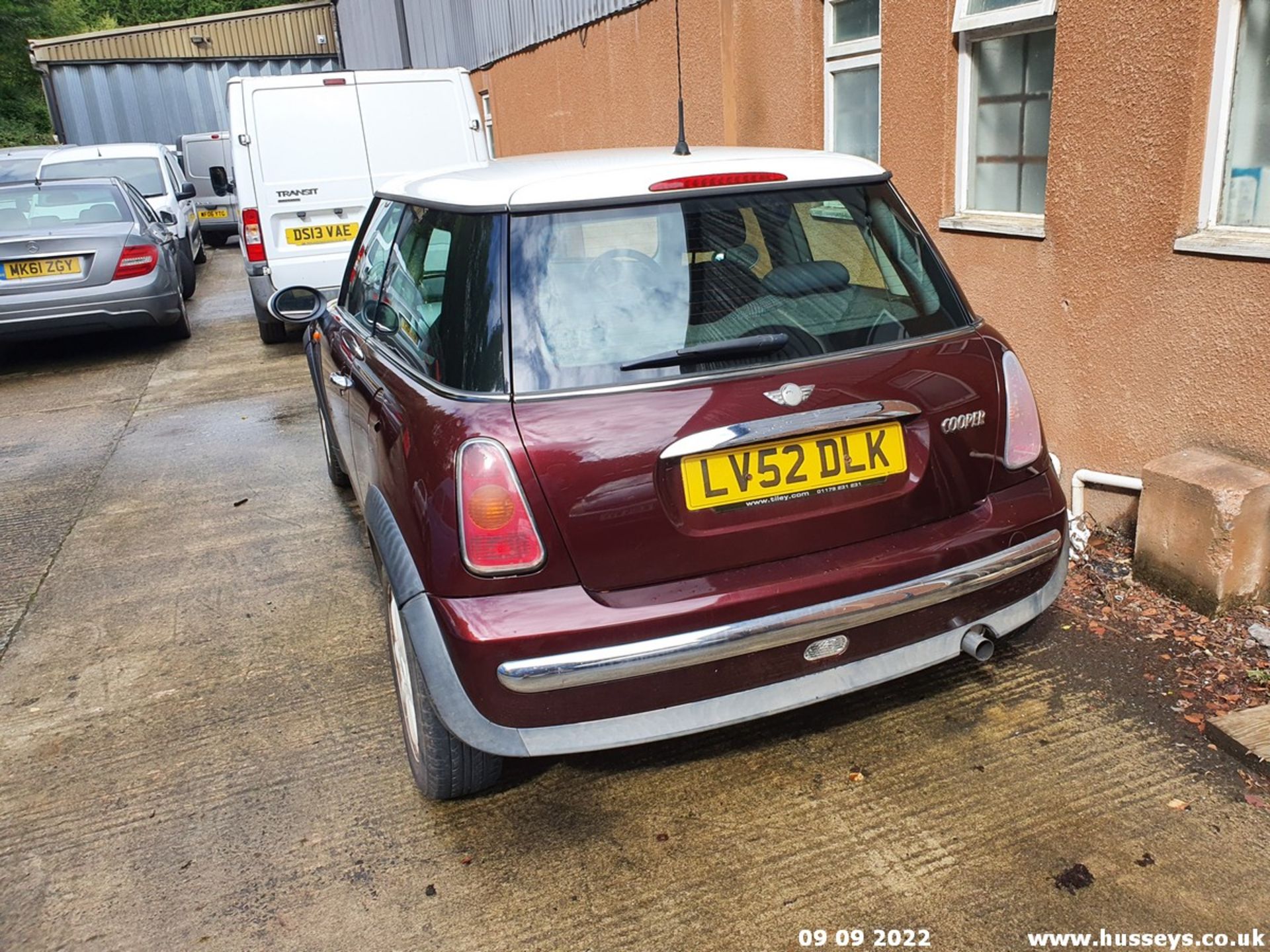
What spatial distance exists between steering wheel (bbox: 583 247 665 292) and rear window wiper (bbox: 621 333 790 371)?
0.70ft

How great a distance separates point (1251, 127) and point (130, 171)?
50.0 ft

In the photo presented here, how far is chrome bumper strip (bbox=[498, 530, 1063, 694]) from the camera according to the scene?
7.83 ft

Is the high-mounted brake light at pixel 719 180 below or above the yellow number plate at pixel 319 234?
above

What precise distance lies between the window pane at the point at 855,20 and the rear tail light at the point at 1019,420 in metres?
3.58

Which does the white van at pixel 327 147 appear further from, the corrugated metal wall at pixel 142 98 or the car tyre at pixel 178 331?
the corrugated metal wall at pixel 142 98

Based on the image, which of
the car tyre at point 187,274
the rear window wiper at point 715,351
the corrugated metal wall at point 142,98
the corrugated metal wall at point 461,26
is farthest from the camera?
the corrugated metal wall at point 142,98

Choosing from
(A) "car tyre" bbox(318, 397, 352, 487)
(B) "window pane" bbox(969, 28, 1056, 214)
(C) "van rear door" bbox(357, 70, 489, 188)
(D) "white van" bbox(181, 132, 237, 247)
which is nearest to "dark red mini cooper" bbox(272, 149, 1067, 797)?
(B) "window pane" bbox(969, 28, 1056, 214)

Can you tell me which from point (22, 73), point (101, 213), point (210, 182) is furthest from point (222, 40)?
point (101, 213)

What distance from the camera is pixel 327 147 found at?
8.77 metres

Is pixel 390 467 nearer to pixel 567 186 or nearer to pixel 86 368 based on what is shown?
pixel 567 186

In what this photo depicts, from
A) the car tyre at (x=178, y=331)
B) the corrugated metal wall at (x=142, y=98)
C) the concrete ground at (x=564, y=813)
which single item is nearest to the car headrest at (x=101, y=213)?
the car tyre at (x=178, y=331)

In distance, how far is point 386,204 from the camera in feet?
12.4

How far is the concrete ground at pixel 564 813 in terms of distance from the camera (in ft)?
8.09

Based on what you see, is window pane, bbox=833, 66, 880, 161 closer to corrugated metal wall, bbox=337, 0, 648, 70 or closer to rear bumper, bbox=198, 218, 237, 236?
corrugated metal wall, bbox=337, 0, 648, 70
